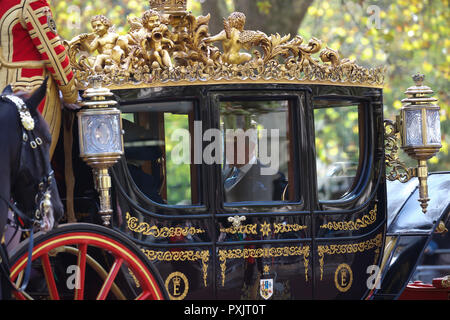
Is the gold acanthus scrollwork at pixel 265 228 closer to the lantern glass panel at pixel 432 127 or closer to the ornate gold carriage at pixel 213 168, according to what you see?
the ornate gold carriage at pixel 213 168

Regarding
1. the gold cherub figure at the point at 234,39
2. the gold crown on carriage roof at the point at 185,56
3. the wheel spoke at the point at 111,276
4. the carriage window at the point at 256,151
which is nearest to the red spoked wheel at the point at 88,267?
the wheel spoke at the point at 111,276

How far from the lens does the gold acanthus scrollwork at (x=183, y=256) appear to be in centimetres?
401

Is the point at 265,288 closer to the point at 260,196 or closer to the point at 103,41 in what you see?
the point at 260,196

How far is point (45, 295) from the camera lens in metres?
3.97

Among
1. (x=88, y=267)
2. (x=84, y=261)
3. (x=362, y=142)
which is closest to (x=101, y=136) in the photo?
(x=84, y=261)

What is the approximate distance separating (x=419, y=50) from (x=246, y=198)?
7.98 m

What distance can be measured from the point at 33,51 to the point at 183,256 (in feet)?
3.99

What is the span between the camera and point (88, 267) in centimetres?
400

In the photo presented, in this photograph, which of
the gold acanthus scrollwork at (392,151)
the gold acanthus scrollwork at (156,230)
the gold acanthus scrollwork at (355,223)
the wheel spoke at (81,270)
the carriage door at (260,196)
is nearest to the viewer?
the wheel spoke at (81,270)

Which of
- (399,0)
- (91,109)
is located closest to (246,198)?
(91,109)

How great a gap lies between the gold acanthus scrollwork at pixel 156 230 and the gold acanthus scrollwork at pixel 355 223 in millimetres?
716

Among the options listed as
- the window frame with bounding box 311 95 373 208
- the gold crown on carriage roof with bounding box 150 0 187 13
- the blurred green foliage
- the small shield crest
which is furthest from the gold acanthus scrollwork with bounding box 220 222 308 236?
the blurred green foliage

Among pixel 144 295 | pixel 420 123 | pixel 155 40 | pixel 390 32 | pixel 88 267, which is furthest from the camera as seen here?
pixel 390 32

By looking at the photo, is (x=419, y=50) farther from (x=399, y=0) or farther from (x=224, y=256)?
(x=224, y=256)
